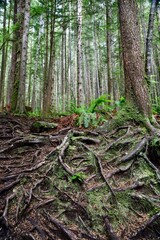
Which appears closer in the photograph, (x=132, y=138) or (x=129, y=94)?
(x=132, y=138)

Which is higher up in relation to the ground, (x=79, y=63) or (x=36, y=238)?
(x=79, y=63)

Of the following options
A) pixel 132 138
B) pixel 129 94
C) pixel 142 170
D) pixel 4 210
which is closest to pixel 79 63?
pixel 129 94

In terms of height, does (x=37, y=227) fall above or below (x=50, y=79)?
below

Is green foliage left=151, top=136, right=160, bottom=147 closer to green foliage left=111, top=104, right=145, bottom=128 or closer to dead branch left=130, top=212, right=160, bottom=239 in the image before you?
green foliage left=111, top=104, right=145, bottom=128

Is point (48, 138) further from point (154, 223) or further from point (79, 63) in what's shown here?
point (79, 63)

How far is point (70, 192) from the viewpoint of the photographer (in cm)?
289

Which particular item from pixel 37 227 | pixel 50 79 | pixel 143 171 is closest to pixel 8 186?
pixel 37 227

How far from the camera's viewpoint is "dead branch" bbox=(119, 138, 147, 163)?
351 centimetres

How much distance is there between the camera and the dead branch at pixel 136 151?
351 cm

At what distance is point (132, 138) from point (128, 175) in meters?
0.93

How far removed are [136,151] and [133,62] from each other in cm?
214

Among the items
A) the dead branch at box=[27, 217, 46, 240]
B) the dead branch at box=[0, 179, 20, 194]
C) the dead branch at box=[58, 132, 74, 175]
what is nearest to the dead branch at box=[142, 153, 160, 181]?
the dead branch at box=[58, 132, 74, 175]

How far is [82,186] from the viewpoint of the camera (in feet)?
9.84

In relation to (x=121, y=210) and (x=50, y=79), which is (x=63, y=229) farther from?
(x=50, y=79)
